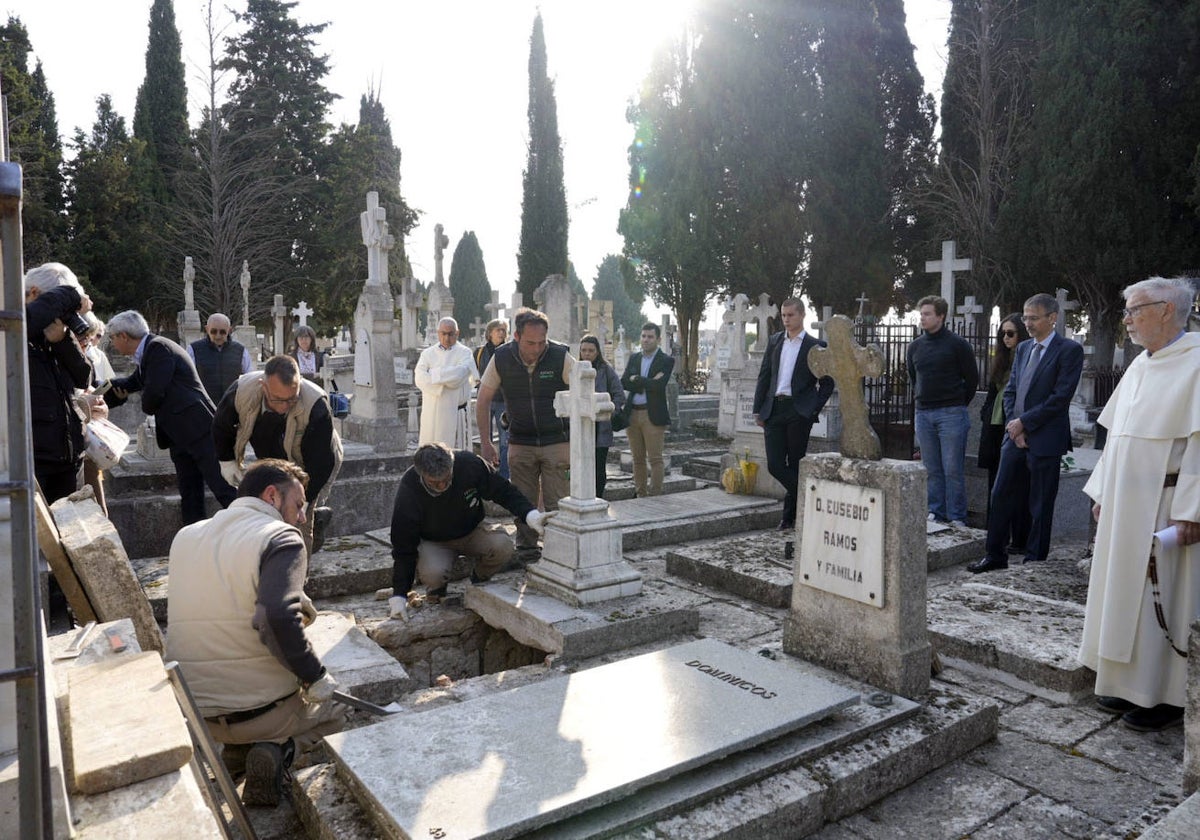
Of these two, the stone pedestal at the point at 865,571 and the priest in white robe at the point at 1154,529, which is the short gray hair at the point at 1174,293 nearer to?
the priest in white robe at the point at 1154,529

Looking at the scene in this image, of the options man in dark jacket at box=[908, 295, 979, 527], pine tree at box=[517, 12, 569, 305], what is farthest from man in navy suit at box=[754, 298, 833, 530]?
pine tree at box=[517, 12, 569, 305]

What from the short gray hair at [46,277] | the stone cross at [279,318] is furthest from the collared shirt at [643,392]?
the stone cross at [279,318]

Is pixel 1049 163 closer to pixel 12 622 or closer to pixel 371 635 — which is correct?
pixel 371 635

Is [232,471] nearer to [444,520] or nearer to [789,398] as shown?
[444,520]

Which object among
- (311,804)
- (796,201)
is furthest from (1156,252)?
(311,804)

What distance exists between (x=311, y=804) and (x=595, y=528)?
232 cm

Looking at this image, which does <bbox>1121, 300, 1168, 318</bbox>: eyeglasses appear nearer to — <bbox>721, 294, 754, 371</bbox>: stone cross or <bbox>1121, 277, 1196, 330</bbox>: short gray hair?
<bbox>1121, 277, 1196, 330</bbox>: short gray hair

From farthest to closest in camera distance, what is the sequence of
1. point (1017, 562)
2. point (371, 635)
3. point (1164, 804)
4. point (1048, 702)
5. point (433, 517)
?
point (1017, 562), point (433, 517), point (371, 635), point (1048, 702), point (1164, 804)

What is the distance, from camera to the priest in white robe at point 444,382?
7.69m

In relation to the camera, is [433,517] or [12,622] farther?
[433,517]

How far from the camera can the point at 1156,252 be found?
1745 cm

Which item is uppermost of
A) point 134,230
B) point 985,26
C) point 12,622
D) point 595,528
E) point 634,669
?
point 985,26

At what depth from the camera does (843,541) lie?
3.42m

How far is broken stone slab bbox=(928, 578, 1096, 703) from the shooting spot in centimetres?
355
